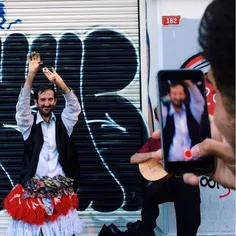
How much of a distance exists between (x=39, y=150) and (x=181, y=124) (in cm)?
255

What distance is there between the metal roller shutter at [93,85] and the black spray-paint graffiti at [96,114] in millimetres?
11

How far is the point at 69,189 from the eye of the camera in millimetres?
4301

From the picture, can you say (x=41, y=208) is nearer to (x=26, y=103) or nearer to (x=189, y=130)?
(x=26, y=103)

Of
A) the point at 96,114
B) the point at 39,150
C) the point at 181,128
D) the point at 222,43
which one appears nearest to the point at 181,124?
the point at 181,128

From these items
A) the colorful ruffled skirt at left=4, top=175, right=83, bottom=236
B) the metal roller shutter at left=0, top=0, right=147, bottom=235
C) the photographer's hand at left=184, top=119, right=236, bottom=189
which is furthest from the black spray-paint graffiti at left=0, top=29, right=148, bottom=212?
the photographer's hand at left=184, top=119, right=236, bottom=189

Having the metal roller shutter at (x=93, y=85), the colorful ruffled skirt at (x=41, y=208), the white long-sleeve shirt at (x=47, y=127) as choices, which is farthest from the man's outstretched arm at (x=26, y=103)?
the metal roller shutter at (x=93, y=85)

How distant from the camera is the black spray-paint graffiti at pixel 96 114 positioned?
5.56m

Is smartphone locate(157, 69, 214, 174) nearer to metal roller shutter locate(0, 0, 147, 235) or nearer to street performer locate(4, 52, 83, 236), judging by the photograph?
street performer locate(4, 52, 83, 236)

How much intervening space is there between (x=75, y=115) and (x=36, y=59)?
0.60 m

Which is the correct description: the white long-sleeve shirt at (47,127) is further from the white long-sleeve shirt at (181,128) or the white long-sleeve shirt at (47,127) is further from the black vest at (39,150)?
the white long-sleeve shirt at (181,128)

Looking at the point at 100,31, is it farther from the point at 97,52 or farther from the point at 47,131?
the point at 47,131

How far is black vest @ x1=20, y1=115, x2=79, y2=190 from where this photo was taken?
165 inches

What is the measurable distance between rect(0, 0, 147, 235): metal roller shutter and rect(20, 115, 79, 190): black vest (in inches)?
47.4

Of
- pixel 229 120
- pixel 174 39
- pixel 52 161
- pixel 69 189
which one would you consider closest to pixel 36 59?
pixel 52 161
